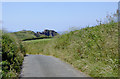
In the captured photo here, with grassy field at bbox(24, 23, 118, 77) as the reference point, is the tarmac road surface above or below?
below

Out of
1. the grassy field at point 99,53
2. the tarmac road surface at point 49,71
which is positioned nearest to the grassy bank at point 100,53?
the grassy field at point 99,53

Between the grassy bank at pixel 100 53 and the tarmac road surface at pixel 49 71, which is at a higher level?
the grassy bank at pixel 100 53

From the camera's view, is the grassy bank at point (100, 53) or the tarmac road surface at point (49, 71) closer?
the grassy bank at point (100, 53)

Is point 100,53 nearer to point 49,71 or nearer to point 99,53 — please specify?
point 99,53

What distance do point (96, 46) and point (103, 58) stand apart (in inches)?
71.0

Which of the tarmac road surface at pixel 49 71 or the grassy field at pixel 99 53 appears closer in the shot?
the grassy field at pixel 99 53

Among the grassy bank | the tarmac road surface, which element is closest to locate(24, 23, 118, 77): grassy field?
the grassy bank

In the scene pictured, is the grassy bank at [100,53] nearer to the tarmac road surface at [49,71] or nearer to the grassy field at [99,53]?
the grassy field at [99,53]

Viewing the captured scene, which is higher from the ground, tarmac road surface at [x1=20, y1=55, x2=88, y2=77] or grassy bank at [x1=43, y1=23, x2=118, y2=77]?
grassy bank at [x1=43, y1=23, x2=118, y2=77]

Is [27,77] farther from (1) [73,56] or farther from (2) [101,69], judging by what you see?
(1) [73,56]

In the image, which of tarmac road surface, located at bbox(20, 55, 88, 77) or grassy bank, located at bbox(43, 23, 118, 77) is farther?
tarmac road surface, located at bbox(20, 55, 88, 77)

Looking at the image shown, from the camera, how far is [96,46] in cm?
1346

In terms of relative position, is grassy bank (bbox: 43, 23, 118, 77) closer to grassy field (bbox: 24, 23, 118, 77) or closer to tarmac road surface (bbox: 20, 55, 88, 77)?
grassy field (bbox: 24, 23, 118, 77)

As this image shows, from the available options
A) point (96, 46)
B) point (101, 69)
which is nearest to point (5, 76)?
point (101, 69)
